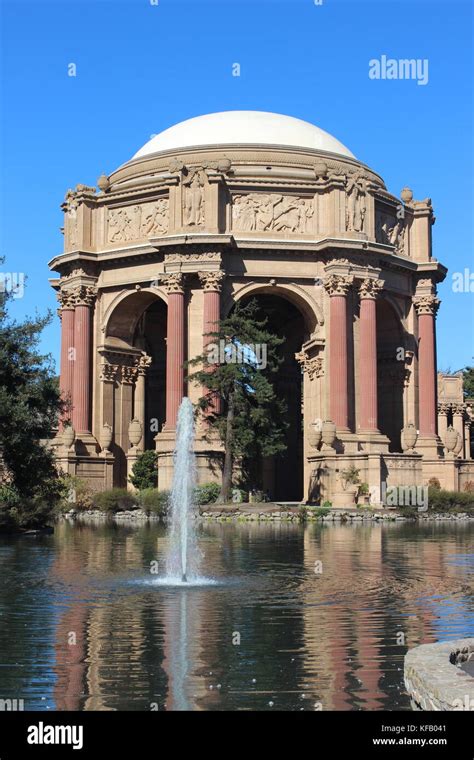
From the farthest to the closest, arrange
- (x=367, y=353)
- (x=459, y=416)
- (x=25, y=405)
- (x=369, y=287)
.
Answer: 1. (x=459, y=416)
2. (x=369, y=287)
3. (x=367, y=353)
4. (x=25, y=405)

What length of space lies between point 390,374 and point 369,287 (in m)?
8.08

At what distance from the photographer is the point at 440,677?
7750mm

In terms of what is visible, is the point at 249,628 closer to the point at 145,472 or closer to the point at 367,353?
the point at 145,472

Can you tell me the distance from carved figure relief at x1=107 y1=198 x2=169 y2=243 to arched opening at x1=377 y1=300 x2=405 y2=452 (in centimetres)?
1401

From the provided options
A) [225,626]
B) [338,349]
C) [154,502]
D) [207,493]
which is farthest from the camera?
[338,349]

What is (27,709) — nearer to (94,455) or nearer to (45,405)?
(45,405)

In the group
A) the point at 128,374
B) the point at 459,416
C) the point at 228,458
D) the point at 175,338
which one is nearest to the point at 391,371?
the point at 459,416

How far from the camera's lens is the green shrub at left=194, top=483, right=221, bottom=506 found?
165 ft

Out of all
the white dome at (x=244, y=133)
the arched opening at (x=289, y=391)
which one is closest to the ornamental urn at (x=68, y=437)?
the arched opening at (x=289, y=391)

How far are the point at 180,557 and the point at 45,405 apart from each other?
10.7 m

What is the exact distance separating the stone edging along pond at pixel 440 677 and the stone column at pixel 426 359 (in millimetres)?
54281

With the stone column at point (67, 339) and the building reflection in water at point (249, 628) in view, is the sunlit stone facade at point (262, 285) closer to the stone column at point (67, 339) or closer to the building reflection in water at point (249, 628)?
the stone column at point (67, 339)

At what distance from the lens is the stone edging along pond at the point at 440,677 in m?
7.17

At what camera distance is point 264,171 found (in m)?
59.3
